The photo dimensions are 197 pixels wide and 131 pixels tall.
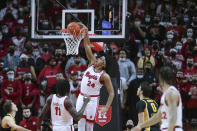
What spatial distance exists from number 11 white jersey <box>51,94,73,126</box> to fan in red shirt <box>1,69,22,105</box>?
220 inches

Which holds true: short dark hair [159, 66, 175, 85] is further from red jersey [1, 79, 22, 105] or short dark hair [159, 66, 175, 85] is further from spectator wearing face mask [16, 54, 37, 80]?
spectator wearing face mask [16, 54, 37, 80]

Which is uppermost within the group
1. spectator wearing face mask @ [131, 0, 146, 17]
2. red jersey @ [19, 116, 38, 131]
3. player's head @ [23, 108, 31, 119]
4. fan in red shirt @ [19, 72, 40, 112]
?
spectator wearing face mask @ [131, 0, 146, 17]

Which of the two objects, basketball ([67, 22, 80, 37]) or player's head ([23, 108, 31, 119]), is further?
player's head ([23, 108, 31, 119])

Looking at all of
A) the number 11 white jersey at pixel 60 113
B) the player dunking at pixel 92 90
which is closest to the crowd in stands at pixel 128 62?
the player dunking at pixel 92 90

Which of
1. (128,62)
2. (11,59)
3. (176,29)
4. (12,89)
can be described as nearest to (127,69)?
(128,62)

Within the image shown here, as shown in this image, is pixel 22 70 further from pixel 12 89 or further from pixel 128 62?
pixel 128 62

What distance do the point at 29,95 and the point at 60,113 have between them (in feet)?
18.9

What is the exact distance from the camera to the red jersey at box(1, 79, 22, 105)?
14.0 m

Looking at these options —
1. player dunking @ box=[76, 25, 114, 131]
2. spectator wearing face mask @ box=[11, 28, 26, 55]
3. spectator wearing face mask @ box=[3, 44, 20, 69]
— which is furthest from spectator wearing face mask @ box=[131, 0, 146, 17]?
player dunking @ box=[76, 25, 114, 131]

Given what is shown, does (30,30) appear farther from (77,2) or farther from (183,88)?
(77,2)

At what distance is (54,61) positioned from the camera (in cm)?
1461

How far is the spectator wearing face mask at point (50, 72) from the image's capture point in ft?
46.5

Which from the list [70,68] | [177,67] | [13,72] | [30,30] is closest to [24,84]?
[13,72]

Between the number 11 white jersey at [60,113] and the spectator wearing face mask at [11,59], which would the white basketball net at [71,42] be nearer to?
the number 11 white jersey at [60,113]
